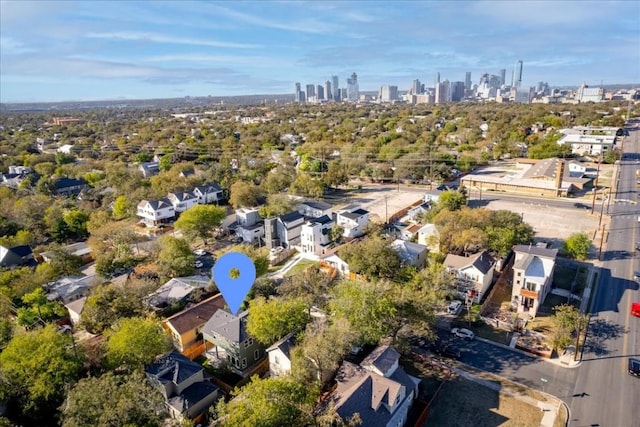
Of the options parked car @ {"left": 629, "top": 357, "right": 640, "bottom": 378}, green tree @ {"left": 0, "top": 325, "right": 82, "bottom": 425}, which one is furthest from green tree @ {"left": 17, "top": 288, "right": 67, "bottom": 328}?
parked car @ {"left": 629, "top": 357, "right": 640, "bottom": 378}

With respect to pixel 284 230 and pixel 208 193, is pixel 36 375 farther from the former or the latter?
pixel 208 193

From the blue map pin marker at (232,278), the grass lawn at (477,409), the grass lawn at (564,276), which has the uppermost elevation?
the blue map pin marker at (232,278)

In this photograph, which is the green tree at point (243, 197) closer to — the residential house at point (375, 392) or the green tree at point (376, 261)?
the green tree at point (376, 261)

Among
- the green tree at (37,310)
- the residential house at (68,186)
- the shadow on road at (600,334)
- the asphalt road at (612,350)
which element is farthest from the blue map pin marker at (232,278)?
the residential house at (68,186)

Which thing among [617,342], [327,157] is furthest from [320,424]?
[327,157]

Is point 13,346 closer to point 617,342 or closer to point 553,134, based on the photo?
point 617,342

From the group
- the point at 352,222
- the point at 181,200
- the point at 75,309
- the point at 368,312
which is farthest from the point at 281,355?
the point at 181,200
